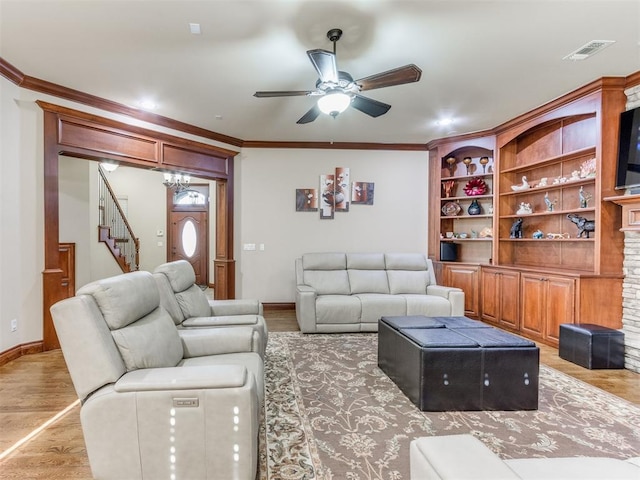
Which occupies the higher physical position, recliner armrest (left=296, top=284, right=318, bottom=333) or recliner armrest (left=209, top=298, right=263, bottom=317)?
→ recliner armrest (left=209, top=298, right=263, bottom=317)

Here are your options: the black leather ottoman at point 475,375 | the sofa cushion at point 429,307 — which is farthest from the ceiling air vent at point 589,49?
the sofa cushion at point 429,307

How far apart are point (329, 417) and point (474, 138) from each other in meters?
4.81

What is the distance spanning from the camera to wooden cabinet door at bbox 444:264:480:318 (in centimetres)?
530

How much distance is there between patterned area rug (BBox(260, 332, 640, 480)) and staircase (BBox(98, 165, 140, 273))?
5.37 m

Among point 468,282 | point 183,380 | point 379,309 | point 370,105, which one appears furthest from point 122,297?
point 468,282

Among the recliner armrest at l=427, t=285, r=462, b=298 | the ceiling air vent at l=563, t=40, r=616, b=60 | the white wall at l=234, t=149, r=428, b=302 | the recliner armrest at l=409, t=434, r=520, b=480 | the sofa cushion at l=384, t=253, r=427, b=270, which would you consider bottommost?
the recliner armrest at l=427, t=285, r=462, b=298

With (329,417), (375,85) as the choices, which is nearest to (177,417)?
(329,417)

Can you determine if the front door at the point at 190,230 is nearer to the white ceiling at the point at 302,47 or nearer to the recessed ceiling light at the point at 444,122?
the white ceiling at the point at 302,47

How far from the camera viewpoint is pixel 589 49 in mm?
3018

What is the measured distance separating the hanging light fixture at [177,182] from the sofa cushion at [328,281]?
3.97 metres

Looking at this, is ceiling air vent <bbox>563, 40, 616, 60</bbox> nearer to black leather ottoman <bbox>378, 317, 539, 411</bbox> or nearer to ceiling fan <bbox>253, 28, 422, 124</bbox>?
ceiling fan <bbox>253, 28, 422, 124</bbox>

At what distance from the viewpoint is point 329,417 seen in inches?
97.7

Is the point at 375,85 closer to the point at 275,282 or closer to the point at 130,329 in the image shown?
the point at 130,329

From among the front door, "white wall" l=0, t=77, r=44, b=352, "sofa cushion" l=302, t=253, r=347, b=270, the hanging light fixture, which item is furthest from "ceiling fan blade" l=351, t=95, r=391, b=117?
the front door
